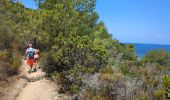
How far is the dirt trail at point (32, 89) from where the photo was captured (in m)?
16.0

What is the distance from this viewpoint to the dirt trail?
16.0m

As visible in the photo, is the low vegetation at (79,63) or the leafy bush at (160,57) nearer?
the low vegetation at (79,63)

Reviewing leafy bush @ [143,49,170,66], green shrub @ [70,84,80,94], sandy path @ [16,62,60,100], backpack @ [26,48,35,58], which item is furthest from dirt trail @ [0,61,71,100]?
leafy bush @ [143,49,170,66]

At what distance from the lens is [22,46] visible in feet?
90.6

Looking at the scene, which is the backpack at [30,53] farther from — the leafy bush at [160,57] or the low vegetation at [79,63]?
the leafy bush at [160,57]

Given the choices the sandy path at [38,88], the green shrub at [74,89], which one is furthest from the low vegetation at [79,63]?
the sandy path at [38,88]

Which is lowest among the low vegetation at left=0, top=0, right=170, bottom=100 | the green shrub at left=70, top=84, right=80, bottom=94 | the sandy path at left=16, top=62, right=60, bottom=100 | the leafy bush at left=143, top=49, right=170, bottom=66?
the leafy bush at left=143, top=49, right=170, bottom=66

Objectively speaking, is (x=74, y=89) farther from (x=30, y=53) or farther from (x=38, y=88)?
(x=30, y=53)

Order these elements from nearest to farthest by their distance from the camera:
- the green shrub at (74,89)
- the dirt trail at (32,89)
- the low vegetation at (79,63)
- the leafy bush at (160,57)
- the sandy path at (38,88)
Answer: the low vegetation at (79,63)
the green shrub at (74,89)
the dirt trail at (32,89)
the sandy path at (38,88)
the leafy bush at (160,57)

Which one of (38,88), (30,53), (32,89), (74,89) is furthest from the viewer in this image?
(30,53)

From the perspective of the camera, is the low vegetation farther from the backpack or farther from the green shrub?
the backpack

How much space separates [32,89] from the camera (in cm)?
1731

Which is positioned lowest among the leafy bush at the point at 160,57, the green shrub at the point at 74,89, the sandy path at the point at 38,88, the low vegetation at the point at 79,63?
the leafy bush at the point at 160,57

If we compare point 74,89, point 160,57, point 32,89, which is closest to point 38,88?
point 32,89
